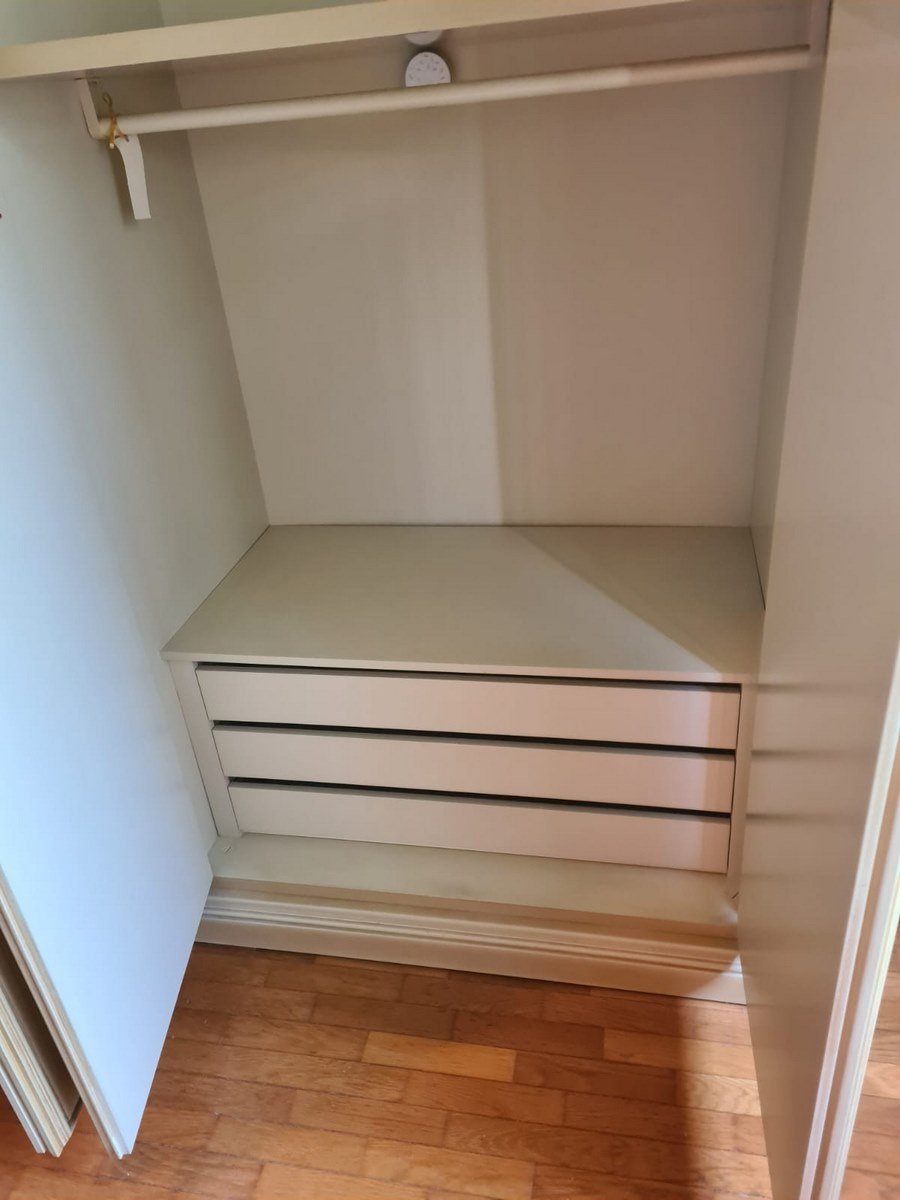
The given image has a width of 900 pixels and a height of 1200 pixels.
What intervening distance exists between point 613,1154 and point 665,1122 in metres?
0.09

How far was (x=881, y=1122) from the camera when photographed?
4.18 ft

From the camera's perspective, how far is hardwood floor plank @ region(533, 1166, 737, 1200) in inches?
48.1

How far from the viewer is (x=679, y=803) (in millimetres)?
1427

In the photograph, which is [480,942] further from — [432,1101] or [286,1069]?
[286,1069]

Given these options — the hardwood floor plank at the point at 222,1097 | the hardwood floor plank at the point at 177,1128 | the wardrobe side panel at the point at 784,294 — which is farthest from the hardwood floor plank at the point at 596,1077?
the wardrobe side panel at the point at 784,294

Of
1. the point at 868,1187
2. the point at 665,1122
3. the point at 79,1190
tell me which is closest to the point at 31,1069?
the point at 79,1190

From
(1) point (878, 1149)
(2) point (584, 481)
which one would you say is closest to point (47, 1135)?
(1) point (878, 1149)

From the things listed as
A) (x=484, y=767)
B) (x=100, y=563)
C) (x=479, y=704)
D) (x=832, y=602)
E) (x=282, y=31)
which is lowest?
(x=484, y=767)

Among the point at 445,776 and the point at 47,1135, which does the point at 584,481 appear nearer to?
the point at 445,776

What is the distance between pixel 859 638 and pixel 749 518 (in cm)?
103

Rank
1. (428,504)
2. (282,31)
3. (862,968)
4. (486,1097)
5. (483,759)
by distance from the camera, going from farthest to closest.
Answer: (428,504) < (483,759) < (486,1097) < (282,31) < (862,968)

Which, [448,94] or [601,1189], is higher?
[448,94]

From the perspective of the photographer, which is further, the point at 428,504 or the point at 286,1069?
the point at 428,504

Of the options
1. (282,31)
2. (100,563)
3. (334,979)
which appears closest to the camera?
(282,31)
